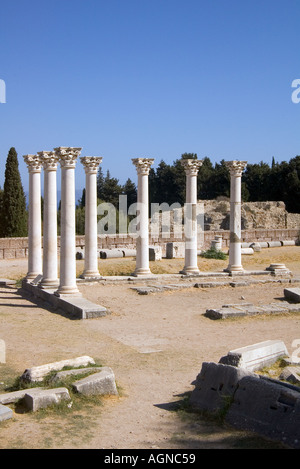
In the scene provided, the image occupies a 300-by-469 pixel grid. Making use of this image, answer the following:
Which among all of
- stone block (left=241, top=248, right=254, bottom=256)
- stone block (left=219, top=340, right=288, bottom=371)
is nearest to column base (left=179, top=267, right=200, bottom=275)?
stone block (left=241, top=248, right=254, bottom=256)

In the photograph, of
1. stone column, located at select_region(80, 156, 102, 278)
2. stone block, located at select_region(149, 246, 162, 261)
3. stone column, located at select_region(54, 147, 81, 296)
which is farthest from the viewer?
stone block, located at select_region(149, 246, 162, 261)

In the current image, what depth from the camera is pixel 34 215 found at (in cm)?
2092

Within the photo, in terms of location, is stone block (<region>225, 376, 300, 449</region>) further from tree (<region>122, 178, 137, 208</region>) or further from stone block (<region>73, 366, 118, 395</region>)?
tree (<region>122, 178, 137, 208</region>)

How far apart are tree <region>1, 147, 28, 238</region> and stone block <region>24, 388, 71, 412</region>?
28747 mm

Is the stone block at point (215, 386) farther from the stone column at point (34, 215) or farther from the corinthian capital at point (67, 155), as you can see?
the stone column at point (34, 215)

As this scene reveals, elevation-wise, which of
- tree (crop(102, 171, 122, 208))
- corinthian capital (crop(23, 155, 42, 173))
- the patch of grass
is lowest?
the patch of grass

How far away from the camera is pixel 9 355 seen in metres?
11.9

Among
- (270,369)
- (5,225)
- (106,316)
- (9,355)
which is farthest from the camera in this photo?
(5,225)

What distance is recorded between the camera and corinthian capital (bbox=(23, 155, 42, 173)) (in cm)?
2066

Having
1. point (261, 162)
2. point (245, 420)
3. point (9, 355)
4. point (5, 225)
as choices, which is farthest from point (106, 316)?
point (261, 162)

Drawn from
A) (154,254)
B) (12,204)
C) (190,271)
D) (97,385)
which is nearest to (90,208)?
(190,271)

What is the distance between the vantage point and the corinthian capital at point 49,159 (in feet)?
62.6

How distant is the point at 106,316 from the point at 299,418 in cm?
953

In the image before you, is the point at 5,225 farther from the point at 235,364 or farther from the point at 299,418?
the point at 299,418
